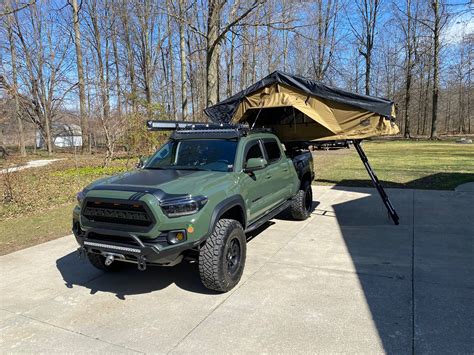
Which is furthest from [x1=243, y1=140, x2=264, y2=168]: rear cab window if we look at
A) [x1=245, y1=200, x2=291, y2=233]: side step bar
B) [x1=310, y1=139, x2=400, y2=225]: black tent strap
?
[x1=310, y1=139, x2=400, y2=225]: black tent strap

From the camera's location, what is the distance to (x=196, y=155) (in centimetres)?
504

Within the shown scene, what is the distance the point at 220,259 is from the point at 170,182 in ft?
3.40

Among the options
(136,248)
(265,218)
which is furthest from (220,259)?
(265,218)

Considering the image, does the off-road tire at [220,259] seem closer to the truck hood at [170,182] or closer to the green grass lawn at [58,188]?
the truck hood at [170,182]

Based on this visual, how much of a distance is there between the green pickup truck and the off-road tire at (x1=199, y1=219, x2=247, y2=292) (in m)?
0.01

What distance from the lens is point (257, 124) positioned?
8.68m

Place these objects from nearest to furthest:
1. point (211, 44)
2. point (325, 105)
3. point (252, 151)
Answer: point (252, 151) → point (325, 105) → point (211, 44)

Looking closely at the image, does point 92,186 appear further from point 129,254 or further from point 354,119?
point 354,119

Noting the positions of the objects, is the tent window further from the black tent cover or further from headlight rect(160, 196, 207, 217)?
headlight rect(160, 196, 207, 217)

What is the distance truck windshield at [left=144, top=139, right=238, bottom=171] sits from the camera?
478 centimetres

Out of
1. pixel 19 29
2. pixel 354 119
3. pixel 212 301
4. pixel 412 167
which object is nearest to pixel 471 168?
pixel 412 167

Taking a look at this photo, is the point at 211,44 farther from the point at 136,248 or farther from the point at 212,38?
the point at 136,248

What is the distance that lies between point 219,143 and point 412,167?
12.3 metres

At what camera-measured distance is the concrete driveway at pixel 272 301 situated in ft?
10.1
